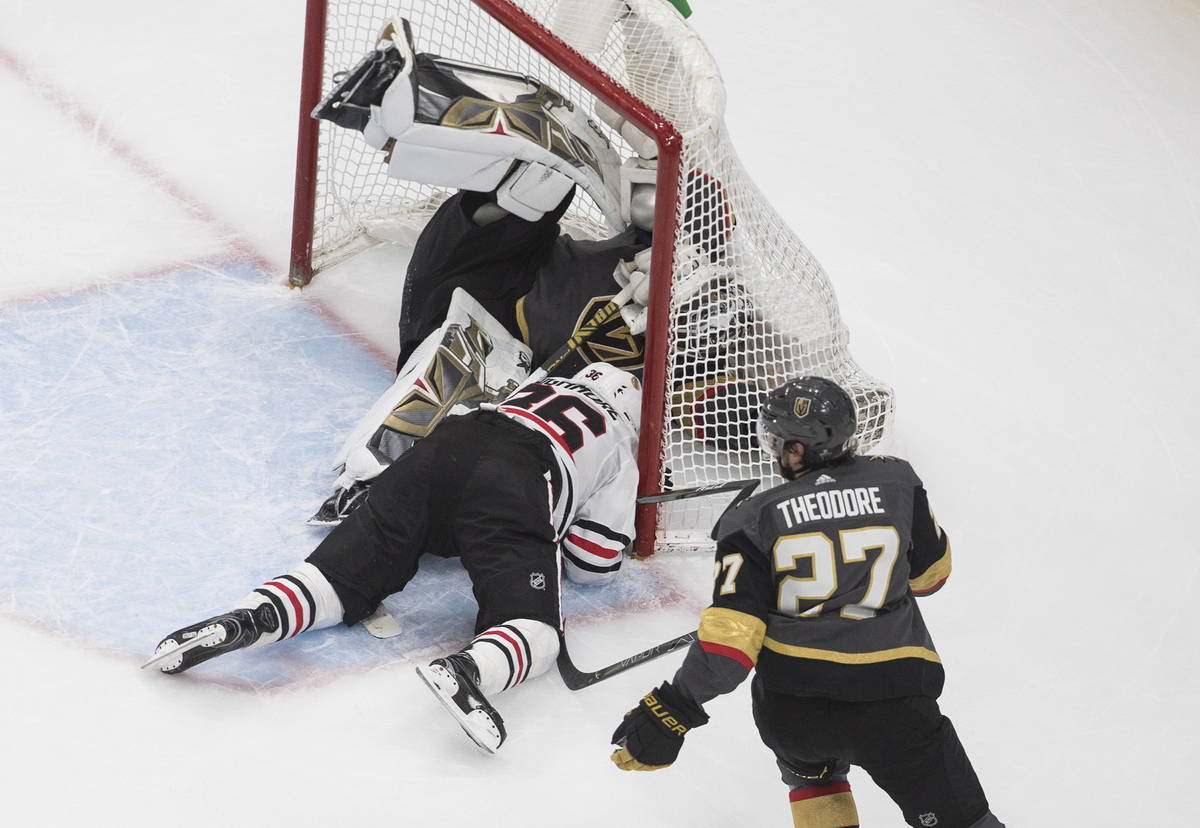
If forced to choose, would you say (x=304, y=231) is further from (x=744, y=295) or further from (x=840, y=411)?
(x=840, y=411)

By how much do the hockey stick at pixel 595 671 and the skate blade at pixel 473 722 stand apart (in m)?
0.30

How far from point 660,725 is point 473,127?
61.5 inches

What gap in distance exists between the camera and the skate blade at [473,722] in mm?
2607

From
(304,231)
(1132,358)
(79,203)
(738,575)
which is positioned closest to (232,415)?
(304,231)

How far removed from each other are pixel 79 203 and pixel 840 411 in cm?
267

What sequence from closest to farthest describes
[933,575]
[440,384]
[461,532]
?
1. [933,575]
2. [461,532]
3. [440,384]

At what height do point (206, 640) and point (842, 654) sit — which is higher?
point (842, 654)

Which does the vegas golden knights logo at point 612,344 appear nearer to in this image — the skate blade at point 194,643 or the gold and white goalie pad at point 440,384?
the gold and white goalie pad at point 440,384

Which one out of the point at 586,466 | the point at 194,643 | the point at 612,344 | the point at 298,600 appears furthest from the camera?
the point at 612,344

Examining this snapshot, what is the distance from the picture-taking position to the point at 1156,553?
142 inches

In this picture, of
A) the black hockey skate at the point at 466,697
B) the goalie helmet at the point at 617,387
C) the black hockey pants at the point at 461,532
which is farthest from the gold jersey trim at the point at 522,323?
the black hockey skate at the point at 466,697

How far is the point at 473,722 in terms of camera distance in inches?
104

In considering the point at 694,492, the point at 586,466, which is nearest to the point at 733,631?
the point at 586,466

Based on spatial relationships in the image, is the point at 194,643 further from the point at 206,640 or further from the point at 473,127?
the point at 473,127
